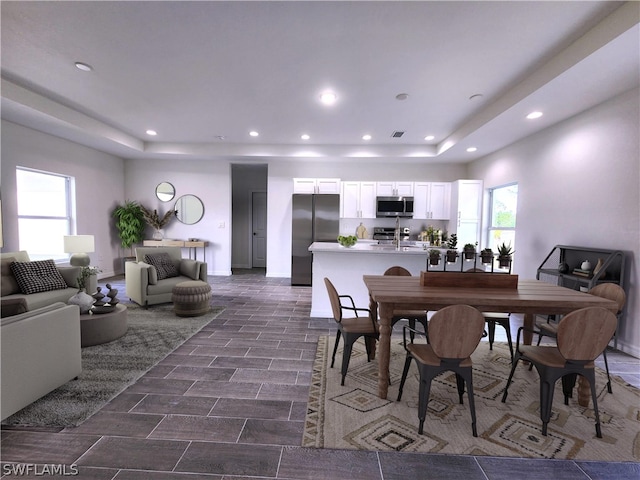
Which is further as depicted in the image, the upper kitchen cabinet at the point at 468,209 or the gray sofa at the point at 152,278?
the upper kitchen cabinet at the point at 468,209

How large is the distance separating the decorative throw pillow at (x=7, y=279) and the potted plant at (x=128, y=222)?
2.87m

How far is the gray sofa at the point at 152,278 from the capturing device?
4.18 meters

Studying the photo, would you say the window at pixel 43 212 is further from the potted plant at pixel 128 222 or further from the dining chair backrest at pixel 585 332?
the dining chair backrest at pixel 585 332

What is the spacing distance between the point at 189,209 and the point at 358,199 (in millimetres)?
3951

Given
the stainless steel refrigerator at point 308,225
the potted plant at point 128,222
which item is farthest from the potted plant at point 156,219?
the stainless steel refrigerator at point 308,225

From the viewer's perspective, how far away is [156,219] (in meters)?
6.73

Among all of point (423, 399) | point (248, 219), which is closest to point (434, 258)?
point (423, 399)

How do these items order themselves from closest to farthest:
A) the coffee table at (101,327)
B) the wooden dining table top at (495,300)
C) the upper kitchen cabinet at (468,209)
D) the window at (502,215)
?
the wooden dining table top at (495,300), the coffee table at (101,327), the window at (502,215), the upper kitchen cabinet at (468,209)

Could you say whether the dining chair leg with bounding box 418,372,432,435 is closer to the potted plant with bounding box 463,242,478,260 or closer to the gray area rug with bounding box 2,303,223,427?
the potted plant with bounding box 463,242,478,260

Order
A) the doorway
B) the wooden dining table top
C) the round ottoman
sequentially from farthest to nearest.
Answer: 1. the doorway
2. the round ottoman
3. the wooden dining table top

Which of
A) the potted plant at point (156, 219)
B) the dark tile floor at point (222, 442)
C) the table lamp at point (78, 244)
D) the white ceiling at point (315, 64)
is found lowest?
the dark tile floor at point (222, 442)

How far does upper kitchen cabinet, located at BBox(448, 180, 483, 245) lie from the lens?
5965 mm

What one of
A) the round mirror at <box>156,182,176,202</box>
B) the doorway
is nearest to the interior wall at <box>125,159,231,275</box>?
the round mirror at <box>156,182,176,202</box>

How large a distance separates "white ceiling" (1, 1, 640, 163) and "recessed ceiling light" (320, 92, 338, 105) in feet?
0.30
